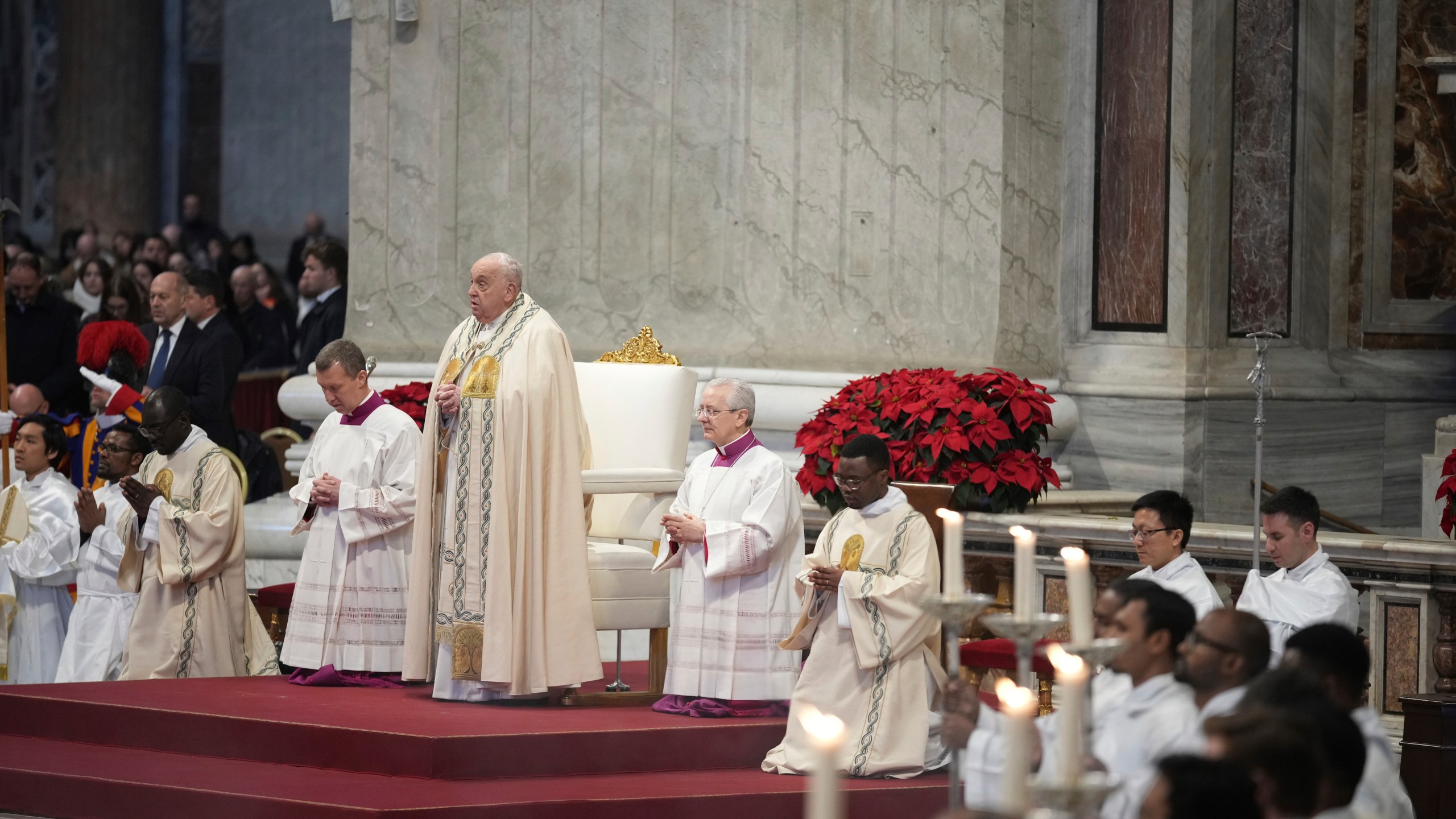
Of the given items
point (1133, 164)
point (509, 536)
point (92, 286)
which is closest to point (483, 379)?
point (509, 536)

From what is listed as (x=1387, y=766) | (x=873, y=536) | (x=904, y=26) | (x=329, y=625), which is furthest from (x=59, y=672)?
(x=1387, y=766)

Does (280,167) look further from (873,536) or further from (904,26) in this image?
(873,536)

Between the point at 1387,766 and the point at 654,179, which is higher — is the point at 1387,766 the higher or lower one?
the lower one

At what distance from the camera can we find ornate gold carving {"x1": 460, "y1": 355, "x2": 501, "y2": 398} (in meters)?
6.94

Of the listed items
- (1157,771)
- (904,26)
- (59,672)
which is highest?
(904,26)

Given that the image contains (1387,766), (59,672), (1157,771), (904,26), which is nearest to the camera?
(1157,771)

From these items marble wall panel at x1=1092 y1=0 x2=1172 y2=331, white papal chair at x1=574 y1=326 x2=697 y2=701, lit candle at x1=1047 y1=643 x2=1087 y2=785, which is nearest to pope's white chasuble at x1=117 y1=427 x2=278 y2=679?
white papal chair at x1=574 y1=326 x2=697 y2=701

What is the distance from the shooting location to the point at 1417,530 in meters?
9.34

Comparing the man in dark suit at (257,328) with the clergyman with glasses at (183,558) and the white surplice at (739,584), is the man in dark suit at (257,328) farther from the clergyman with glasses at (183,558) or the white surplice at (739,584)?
the white surplice at (739,584)

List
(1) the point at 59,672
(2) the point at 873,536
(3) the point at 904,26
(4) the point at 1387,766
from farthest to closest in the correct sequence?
(3) the point at 904,26, (1) the point at 59,672, (2) the point at 873,536, (4) the point at 1387,766

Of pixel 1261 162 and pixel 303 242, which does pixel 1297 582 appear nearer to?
pixel 1261 162

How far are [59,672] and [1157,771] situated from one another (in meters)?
5.66

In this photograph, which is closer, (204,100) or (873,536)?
(873,536)

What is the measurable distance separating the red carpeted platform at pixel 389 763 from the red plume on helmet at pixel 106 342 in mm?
2482
